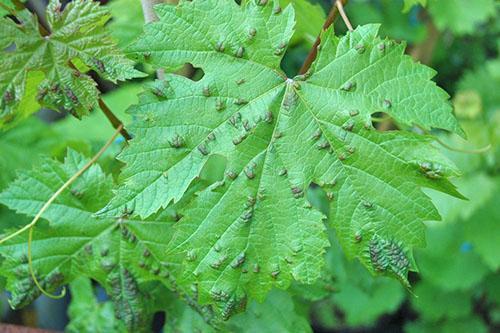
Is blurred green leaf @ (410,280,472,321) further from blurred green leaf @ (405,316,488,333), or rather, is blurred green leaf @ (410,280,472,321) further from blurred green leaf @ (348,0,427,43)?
blurred green leaf @ (348,0,427,43)

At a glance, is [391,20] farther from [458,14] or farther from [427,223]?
[427,223]

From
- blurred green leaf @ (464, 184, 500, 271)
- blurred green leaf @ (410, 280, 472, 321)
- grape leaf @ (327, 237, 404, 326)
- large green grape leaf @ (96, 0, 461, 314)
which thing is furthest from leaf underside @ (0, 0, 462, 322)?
blurred green leaf @ (410, 280, 472, 321)

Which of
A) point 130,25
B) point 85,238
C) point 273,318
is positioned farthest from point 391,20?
point 85,238

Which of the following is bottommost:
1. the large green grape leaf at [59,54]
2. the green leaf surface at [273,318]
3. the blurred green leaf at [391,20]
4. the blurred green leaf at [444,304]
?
the blurred green leaf at [444,304]

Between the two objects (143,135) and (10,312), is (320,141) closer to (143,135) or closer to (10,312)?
(143,135)

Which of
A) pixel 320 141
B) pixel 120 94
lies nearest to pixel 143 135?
pixel 320 141

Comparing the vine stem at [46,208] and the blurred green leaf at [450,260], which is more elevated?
the vine stem at [46,208]

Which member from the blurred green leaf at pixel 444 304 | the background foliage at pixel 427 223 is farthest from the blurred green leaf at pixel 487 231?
the blurred green leaf at pixel 444 304

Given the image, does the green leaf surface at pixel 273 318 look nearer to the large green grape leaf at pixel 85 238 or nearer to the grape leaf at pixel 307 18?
the large green grape leaf at pixel 85 238
